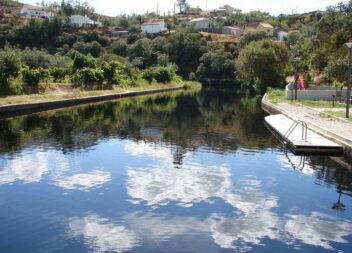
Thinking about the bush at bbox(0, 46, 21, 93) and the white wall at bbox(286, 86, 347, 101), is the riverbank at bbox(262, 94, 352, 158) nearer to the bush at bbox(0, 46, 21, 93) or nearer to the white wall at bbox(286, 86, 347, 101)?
the white wall at bbox(286, 86, 347, 101)

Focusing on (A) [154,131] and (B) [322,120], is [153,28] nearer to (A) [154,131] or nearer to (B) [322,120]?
(A) [154,131]

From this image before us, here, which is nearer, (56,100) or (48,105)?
(48,105)

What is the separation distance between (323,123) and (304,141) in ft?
19.2

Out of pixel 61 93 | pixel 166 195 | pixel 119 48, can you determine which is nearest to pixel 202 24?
pixel 119 48

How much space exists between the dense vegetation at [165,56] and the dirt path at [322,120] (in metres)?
8.78

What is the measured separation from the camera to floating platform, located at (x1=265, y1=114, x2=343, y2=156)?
23.4 m

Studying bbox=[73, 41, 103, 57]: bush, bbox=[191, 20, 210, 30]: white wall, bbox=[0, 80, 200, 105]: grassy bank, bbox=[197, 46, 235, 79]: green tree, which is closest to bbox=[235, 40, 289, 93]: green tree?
bbox=[0, 80, 200, 105]: grassy bank

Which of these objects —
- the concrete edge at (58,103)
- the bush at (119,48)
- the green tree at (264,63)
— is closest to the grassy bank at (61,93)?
the concrete edge at (58,103)

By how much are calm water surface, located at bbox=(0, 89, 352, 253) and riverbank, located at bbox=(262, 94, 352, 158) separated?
2.31 metres

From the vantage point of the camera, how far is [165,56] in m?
109

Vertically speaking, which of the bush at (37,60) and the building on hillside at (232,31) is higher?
the building on hillside at (232,31)

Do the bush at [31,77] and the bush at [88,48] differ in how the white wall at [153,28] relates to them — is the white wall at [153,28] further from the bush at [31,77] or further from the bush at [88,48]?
the bush at [31,77]

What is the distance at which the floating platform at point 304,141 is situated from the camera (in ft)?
76.7

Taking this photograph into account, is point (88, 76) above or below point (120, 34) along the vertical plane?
below
